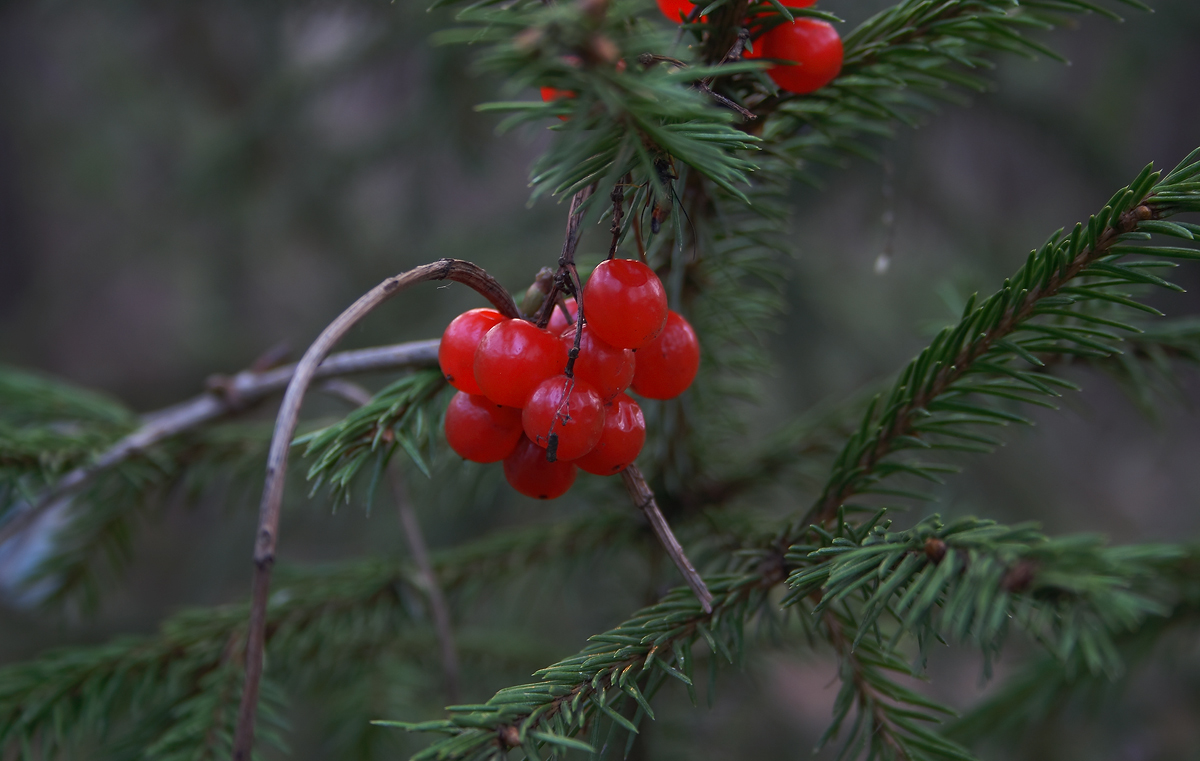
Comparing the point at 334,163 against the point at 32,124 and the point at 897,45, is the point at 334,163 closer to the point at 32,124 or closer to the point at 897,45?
the point at 897,45

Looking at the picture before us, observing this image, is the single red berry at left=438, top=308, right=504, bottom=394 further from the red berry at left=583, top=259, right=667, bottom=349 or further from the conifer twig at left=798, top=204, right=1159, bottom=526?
the conifer twig at left=798, top=204, right=1159, bottom=526

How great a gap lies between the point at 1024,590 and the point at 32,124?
6.24 m

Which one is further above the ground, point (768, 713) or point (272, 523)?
point (272, 523)

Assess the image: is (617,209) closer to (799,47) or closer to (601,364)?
(601,364)

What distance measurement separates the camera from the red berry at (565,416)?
2.00 ft

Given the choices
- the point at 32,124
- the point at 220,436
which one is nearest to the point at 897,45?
the point at 220,436

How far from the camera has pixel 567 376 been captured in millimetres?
620

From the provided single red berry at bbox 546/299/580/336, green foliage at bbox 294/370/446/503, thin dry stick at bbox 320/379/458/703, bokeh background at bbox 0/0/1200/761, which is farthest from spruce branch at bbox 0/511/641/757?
single red berry at bbox 546/299/580/336

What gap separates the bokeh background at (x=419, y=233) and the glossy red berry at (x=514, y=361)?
0.18m

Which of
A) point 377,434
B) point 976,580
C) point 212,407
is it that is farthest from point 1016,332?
point 212,407

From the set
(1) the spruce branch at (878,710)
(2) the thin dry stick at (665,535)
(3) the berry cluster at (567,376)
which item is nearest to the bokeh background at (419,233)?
(1) the spruce branch at (878,710)

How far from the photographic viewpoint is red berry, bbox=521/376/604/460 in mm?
609

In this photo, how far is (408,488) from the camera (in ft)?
6.06

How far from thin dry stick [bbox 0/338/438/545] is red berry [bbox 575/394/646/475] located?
27 centimetres
